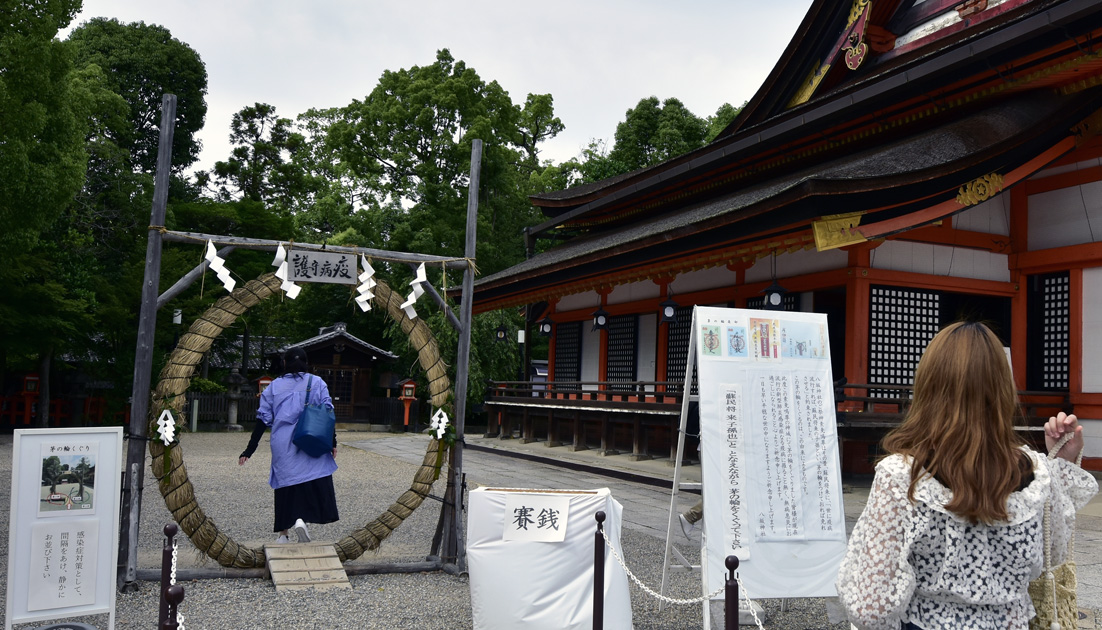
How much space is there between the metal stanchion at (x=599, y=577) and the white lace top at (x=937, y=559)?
2131mm

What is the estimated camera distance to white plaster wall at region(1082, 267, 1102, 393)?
415 inches

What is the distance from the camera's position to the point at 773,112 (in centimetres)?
1534

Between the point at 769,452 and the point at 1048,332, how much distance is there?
336 inches

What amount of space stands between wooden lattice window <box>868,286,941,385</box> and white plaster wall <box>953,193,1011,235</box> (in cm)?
107

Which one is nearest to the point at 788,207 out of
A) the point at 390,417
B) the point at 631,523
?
the point at 631,523

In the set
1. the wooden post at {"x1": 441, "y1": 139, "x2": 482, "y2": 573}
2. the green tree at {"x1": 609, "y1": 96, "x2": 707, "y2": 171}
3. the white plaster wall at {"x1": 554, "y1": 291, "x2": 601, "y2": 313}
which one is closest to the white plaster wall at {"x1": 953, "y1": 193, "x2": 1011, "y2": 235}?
the wooden post at {"x1": 441, "y1": 139, "x2": 482, "y2": 573}

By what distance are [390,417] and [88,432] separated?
2442 cm

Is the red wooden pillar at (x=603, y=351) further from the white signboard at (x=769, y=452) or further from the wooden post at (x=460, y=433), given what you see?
the white signboard at (x=769, y=452)

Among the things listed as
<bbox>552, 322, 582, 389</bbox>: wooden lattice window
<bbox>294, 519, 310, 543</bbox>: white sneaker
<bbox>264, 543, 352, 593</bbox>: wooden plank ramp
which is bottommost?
<bbox>264, 543, 352, 593</bbox>: wooden plank ramp

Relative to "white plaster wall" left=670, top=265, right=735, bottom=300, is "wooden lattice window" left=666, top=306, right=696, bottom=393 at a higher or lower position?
lower

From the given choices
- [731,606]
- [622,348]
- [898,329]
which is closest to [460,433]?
[731,606]

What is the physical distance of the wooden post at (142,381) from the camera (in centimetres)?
539

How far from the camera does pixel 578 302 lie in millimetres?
18500

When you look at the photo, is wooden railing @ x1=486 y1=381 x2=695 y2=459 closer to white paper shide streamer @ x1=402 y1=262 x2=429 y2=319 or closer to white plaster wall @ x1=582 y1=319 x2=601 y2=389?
white plaster wall @ x1=582 y1=319 x2=601 y2=389
